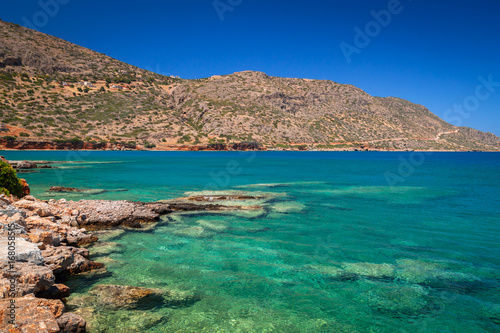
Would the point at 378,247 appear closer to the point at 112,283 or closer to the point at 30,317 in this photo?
the point at 112,283

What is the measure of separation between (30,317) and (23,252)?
9.60 ft

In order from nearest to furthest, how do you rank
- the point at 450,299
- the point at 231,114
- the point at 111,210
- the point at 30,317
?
the point at 30,317 < the point at 450,299 < the point at 111,210 < the point at 231,114

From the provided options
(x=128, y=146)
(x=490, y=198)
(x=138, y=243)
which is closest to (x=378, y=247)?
(x=138, y=243)

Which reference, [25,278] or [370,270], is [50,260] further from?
[370,270]

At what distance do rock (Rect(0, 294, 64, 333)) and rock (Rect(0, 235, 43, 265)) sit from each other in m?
1.76

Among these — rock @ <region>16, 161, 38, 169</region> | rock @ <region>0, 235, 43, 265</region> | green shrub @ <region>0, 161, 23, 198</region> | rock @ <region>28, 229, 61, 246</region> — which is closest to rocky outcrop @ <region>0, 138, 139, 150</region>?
rock @ <region>16, 161, 38, 169</region>

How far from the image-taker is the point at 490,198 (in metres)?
29.3

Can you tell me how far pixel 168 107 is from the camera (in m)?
131

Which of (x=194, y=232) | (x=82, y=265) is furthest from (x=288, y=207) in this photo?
(x=82, y=265)

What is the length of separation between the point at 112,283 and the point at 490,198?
3328 centimetres

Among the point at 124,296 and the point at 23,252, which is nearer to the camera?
the point at 23,252

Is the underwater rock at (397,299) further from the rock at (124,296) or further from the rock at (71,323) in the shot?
the rock at (71,323)

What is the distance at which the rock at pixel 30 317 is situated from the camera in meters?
5.57

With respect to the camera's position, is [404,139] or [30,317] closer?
[30,317]
